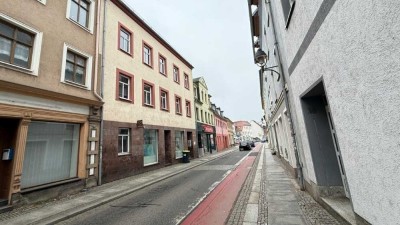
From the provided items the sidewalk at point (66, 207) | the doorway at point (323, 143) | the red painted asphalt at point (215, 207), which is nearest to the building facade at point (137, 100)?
the sidewalk at point (66, 207)

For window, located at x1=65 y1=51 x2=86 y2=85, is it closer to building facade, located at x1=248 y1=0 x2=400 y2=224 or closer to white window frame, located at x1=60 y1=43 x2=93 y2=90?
white window frame, located at x1=60 y1=43 x2=93 y2=90

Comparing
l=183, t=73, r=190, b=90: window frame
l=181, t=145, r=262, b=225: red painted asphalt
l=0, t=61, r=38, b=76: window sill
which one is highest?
l=183, t=73, r=190, b=90: window frame

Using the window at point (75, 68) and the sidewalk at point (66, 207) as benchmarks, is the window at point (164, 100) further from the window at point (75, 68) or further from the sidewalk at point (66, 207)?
the sidewalk at point (66, 207)

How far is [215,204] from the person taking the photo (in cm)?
682

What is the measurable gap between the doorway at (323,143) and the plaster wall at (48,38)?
963 centimetres

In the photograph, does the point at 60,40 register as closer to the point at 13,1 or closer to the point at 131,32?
the point at 13,1

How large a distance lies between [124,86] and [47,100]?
18.0 ft

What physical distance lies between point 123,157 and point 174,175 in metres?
3.25

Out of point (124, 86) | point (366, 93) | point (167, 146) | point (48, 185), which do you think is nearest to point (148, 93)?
point (124, 86)

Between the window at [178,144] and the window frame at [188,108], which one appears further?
the window frame at [188,108]

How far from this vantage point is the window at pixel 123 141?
1249cm

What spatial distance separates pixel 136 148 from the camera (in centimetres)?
1342

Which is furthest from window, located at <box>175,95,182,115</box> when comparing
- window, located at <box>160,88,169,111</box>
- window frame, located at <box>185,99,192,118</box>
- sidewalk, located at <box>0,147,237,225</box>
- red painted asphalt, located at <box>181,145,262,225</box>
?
red painted asphalt, located at <box>181,145,262,225</box>

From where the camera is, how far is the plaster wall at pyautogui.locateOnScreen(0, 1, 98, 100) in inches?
299
